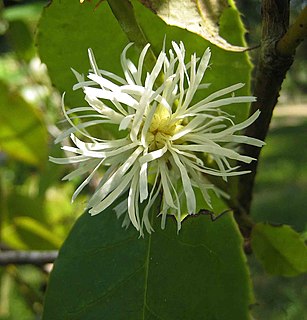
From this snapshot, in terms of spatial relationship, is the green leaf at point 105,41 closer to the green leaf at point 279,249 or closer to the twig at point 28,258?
the green leaf at point 279,249

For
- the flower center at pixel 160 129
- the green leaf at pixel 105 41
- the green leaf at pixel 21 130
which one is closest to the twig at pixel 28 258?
the green leaf at pixel 21 130

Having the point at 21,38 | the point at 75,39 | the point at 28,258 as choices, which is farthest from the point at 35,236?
the point at 75,39

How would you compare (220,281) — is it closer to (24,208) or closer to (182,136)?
(182,136)

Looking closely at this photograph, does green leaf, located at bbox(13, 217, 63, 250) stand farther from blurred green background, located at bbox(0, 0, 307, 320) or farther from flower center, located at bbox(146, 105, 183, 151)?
flower center, located at bbox(146, 105, 183, 151)

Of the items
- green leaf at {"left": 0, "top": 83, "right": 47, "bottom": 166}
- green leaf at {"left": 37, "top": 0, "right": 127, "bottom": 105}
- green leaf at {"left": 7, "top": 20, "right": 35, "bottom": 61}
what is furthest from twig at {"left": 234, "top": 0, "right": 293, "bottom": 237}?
green leaf at {"left": 7, "top": 20, "right": 35, "bottom": 61}

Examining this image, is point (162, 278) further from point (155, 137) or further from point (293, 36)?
point (293, 36)
